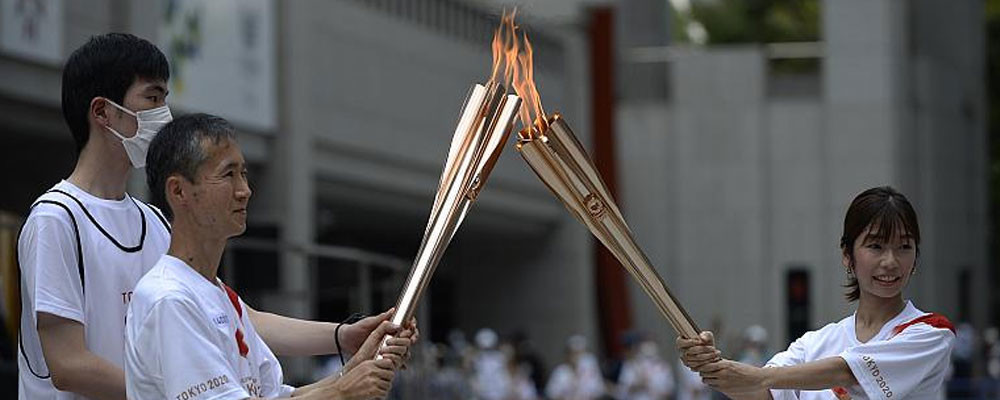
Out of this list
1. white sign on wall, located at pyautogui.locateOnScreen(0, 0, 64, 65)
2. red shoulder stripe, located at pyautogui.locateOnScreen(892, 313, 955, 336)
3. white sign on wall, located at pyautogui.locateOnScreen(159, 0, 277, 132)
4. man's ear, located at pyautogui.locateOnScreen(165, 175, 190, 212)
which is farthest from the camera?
white sign on wall, located at pyautogui.locateOnScreen(159, 0, 277, 132)

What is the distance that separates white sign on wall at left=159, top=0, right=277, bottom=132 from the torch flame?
1393 centimetres

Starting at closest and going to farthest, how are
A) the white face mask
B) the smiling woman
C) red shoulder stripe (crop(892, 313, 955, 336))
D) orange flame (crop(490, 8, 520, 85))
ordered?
the white face mask < orange flame (crop(490, 8, 520, 85)) < the smiling woman < red shoulder stripe (crop(892, 313, 955, 336))

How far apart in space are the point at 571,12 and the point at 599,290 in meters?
5.33

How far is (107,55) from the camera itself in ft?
15.5

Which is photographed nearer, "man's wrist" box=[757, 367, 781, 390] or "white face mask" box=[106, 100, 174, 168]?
"white face mask" box=[106, 100, 174, 168]

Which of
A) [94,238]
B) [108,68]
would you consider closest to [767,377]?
[94,238]

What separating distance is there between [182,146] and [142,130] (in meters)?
0.50

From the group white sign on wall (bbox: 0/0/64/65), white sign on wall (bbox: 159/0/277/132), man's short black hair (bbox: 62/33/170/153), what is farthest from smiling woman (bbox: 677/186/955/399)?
white sign on wall (bbox: 159/0/277/132)

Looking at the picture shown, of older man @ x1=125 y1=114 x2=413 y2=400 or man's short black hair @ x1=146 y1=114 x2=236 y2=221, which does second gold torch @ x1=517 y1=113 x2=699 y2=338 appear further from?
man's short black hair @ x1=146 y1=114 x2=236 y2=221

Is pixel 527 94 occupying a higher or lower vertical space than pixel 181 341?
higher

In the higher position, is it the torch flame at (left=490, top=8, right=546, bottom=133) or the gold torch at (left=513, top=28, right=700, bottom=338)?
the torch flame at (left=490, top=8, right=546, bottom=133)

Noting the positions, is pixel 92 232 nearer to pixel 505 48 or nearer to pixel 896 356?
pixel 505 48

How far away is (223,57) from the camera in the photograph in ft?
67.6

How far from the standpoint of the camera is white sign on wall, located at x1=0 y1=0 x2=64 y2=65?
1590 cm
